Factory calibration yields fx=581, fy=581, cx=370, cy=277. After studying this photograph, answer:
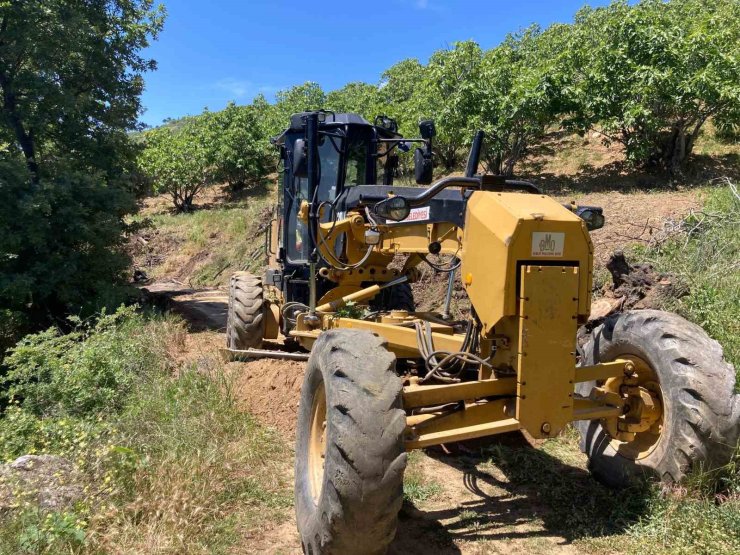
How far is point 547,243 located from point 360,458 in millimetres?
1538

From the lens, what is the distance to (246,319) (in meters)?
7.06

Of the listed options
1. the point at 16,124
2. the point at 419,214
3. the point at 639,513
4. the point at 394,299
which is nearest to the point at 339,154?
the point at 394,299

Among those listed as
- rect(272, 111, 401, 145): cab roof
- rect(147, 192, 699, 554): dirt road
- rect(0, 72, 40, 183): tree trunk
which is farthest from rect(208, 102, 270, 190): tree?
rect(147, 192, 699, 554): dirt road

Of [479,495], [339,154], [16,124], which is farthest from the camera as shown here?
[16,124]

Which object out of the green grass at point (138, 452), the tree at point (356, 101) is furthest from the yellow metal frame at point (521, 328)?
the tree at point (356, 101)

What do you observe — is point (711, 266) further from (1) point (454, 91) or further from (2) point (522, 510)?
(1) point (454, 91)

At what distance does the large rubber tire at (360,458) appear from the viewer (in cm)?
280

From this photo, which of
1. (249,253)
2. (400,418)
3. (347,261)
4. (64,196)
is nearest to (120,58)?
(64,196)

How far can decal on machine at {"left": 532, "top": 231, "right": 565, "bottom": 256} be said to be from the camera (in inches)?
126

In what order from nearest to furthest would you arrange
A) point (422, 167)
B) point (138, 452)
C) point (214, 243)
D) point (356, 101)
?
point (138, 452)
point (422, 167)
point (214, 243)
point (356, 101)

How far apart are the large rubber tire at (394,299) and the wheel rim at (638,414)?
3.18 meters

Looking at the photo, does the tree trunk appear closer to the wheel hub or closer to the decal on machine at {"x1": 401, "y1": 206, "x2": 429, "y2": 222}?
the decal on machine at {"x1": 401, "y1": 206, "x2": 429, "y2": 222}

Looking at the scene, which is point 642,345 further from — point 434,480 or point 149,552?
point 149,552

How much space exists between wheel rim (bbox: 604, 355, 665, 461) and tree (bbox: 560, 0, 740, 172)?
11082 millimetres
